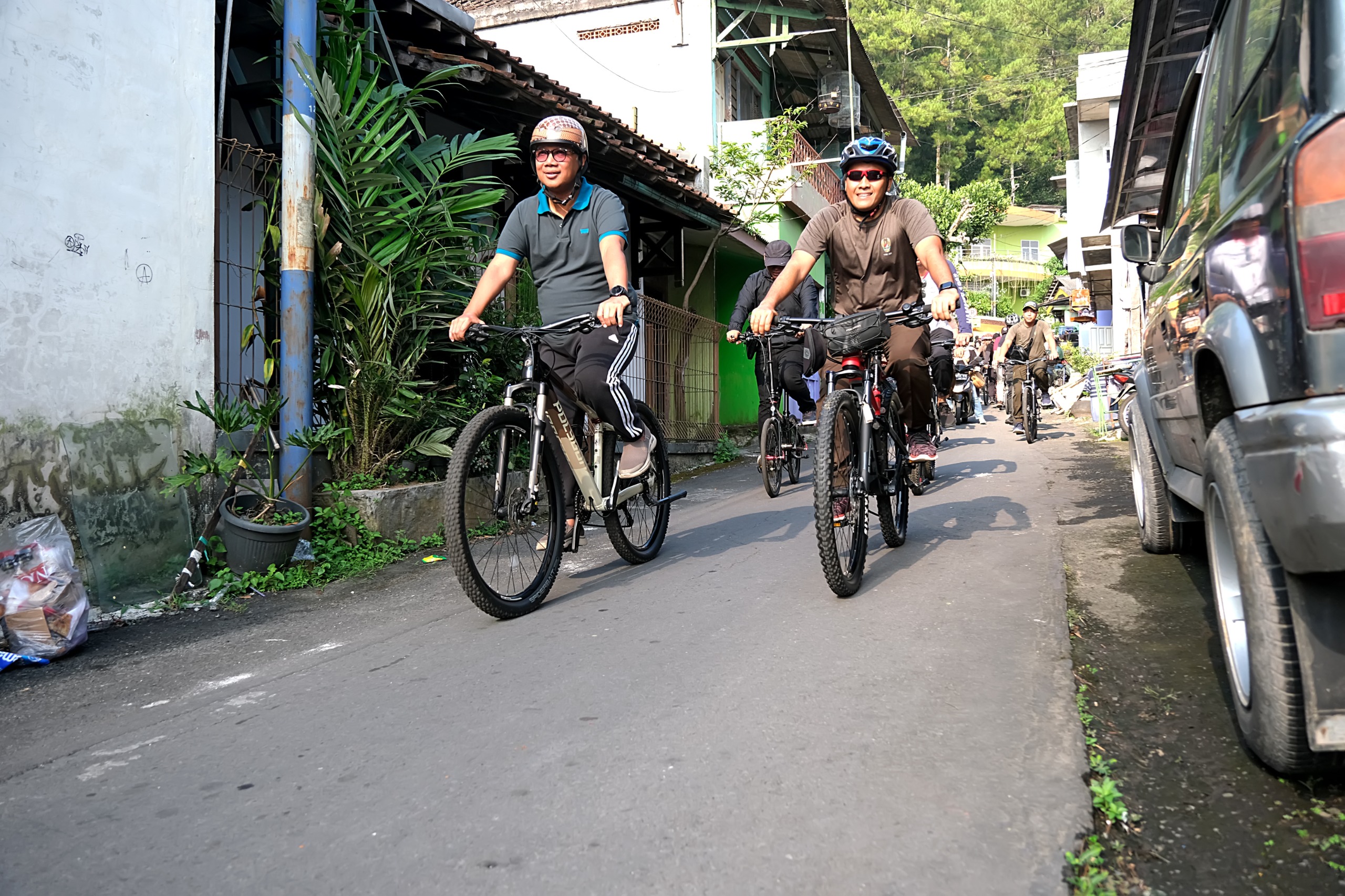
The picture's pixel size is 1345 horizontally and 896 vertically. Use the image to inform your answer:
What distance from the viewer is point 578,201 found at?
4613 mm

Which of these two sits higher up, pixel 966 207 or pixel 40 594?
pixel 966 207

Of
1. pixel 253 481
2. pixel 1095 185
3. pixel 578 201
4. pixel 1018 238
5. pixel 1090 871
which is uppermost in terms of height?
pixel 1018 238

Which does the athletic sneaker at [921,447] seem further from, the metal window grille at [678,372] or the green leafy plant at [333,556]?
the metal window grille at [678,372]

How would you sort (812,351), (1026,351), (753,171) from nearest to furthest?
(812,351)
(1026,351)
(753,171)

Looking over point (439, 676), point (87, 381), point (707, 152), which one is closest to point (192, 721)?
point (439, 676)

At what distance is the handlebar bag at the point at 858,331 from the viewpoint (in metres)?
4.40

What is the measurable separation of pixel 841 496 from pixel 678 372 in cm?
821

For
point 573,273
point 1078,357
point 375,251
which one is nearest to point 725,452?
point 375,251

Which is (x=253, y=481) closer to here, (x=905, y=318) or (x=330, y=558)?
(x=330, y=558)

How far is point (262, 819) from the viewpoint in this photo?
2.23 meters

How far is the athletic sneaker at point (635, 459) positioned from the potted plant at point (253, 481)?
1739 millimetres

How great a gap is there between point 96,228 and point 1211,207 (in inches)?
179

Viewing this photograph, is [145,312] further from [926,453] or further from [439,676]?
[926,453]

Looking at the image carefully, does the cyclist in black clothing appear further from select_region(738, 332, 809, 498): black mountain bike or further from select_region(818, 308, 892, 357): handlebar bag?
select_region(818, 308, 892, 357): handlebar bag
